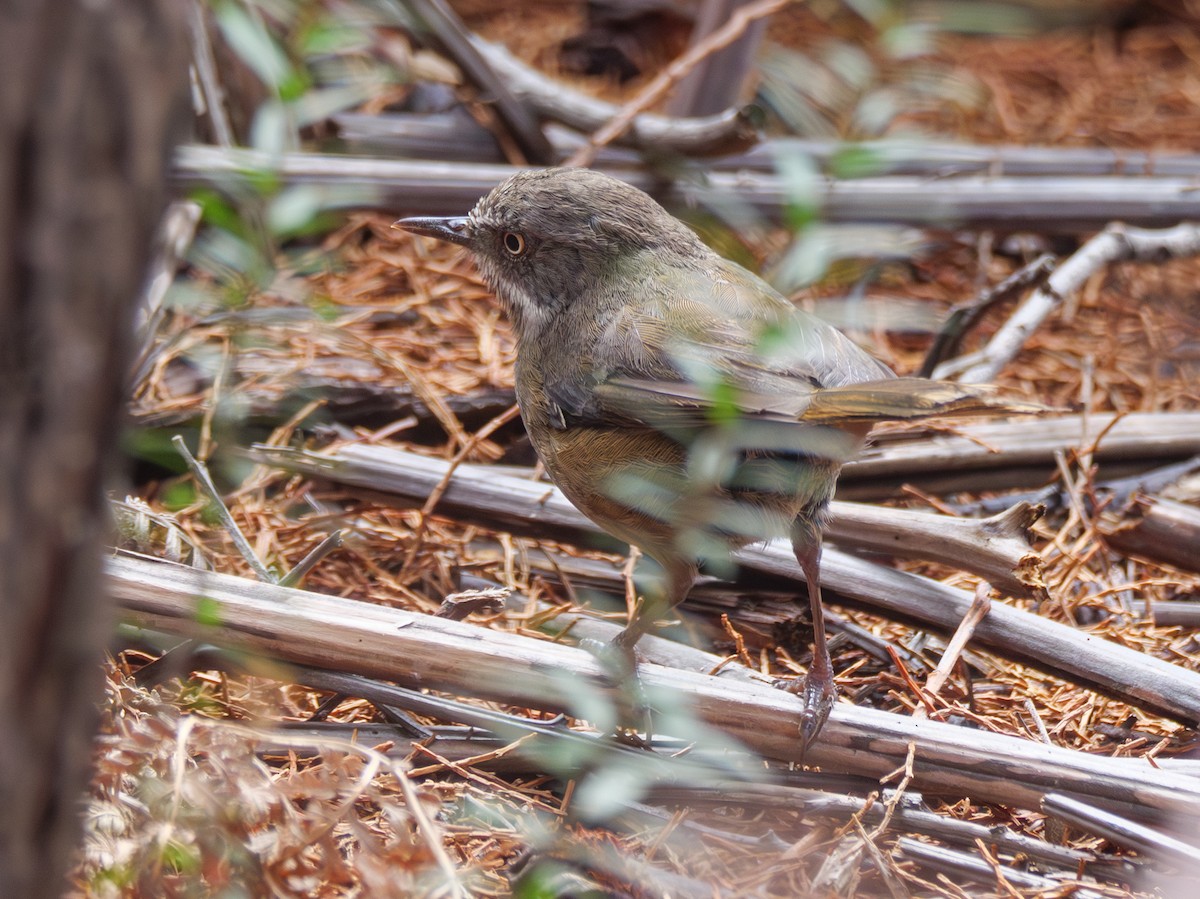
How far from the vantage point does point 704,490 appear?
3098mm

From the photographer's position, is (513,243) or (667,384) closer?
(667,384)

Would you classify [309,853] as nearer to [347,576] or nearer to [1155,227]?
[347,576]

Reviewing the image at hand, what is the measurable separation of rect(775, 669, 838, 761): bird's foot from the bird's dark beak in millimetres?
1912

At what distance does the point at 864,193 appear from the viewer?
5219 millimetres

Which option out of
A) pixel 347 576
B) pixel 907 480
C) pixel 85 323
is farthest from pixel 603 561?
pixel 85 323

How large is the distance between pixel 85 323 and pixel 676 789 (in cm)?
202

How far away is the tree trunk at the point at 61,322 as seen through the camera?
4.88 feet

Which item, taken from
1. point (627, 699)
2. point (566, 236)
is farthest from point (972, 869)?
point (566, 236)

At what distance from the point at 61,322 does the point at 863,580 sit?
9.32 ft

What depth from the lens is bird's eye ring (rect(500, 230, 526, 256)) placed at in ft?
12.7

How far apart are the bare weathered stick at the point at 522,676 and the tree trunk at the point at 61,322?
4.22ft

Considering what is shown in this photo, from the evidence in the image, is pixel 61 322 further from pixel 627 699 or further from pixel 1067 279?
pixel 1067 279

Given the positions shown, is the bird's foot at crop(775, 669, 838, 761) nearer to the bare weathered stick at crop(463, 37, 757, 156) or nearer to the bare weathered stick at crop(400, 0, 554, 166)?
the bare weathered stick at crop(463, 37, 757, 156)

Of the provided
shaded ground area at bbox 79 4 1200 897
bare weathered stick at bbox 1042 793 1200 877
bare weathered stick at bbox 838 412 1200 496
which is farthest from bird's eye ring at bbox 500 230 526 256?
bare weathered stick at bbox 1042 793 1200 877
